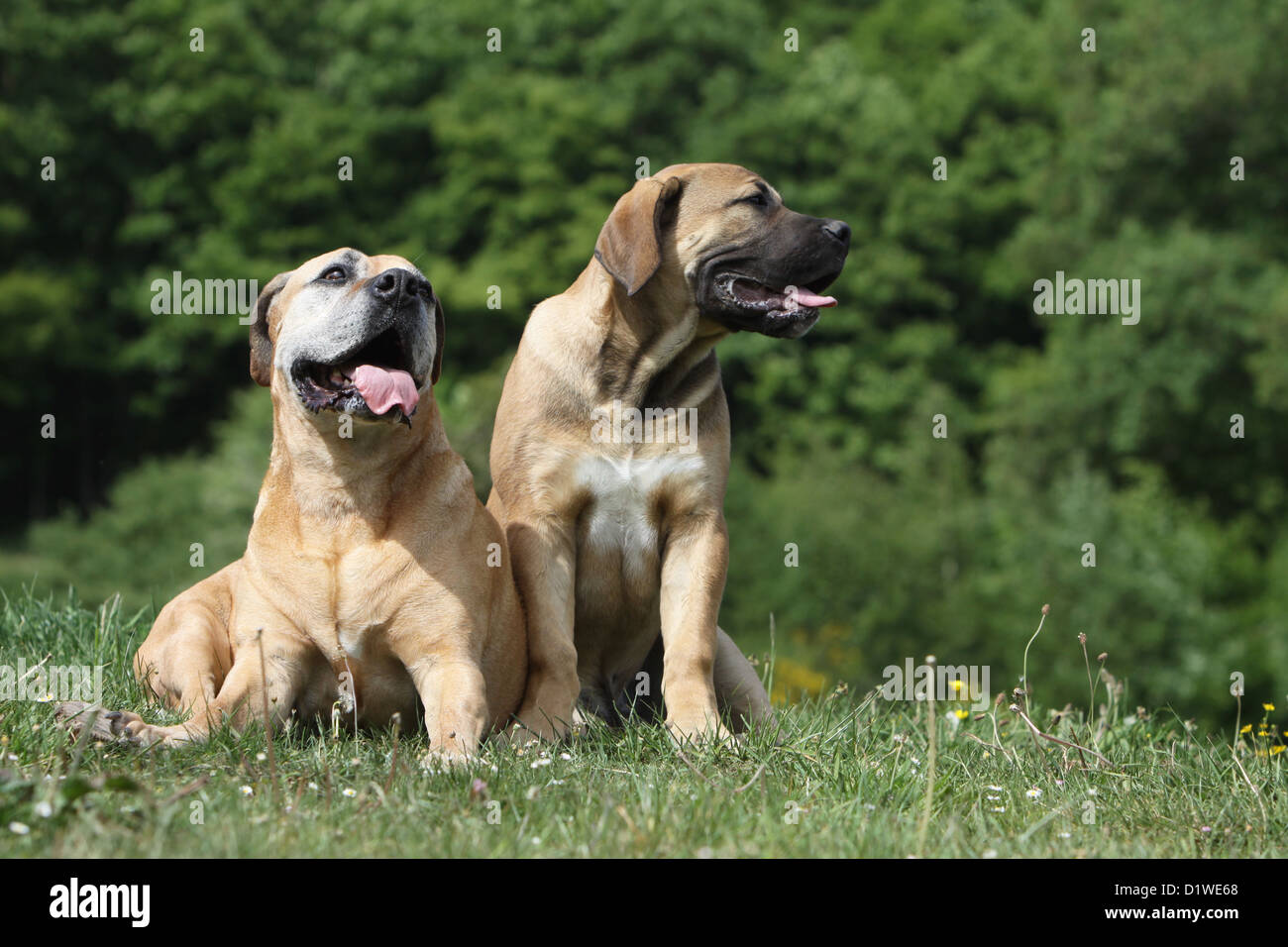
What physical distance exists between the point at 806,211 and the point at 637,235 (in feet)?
73.3

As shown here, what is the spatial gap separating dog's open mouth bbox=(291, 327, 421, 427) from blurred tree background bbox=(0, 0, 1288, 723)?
15.6 m

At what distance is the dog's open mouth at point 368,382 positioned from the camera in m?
4.08

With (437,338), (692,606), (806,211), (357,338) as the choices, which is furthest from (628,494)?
(806,211)

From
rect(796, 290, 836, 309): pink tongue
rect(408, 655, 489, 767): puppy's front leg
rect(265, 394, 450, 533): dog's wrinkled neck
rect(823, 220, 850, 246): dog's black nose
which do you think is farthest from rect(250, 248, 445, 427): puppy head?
rect(823, 220, 850, 246): dog's black nose

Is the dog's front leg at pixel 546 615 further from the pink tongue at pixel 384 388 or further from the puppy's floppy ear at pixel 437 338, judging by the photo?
the pink tongue at pixel 384 388

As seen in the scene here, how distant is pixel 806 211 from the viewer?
26500 mm

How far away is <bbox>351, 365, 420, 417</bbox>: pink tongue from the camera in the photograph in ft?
13.4

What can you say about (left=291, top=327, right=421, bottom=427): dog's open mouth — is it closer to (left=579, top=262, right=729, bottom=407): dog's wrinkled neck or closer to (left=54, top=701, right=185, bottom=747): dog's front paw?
(left=579, top=262, right=729, bottom=407): dog's wrinkled neck

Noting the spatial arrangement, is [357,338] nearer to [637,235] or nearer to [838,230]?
[637,235]

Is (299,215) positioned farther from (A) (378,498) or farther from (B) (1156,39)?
(A) (378,498)

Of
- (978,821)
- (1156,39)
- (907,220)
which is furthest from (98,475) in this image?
(978,821)

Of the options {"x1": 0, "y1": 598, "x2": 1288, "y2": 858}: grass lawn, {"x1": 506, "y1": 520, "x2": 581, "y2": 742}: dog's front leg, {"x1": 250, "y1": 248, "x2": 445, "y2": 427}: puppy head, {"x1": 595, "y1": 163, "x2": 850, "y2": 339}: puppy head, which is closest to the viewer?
{"x1": 0, "y1": 598, "x2": 1288, "y2": 858}: grass lawn
